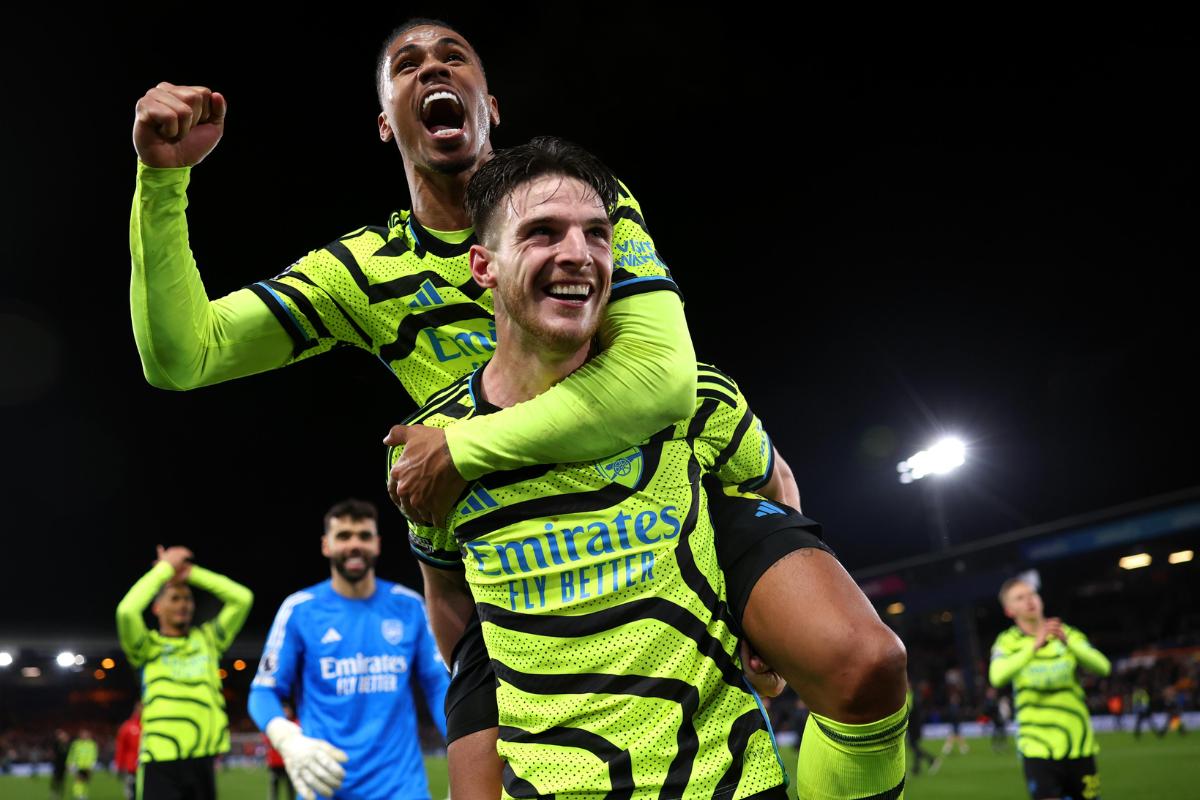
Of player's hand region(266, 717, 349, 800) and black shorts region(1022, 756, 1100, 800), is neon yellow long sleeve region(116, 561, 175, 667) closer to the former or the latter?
player's hand region(266, 717, 349, 800)

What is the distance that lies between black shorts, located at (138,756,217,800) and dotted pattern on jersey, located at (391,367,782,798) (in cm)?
716

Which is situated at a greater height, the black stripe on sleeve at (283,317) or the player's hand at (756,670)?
the black stripe on sleeve at (283,317)

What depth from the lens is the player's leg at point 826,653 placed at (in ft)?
6.57

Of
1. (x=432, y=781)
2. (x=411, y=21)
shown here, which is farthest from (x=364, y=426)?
(x=411, y=21)

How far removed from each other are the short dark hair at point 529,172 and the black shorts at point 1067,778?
826cm

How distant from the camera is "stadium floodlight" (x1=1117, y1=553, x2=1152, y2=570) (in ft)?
112

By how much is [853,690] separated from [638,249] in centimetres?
107

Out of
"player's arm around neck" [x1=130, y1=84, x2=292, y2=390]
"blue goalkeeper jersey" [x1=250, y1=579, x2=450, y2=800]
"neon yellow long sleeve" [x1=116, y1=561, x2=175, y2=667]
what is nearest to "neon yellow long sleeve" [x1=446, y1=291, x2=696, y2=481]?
"player's arm around neck" [x1=130, y1=84, x2=292, y2=390]

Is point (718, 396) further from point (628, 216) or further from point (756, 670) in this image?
point (756, 670)

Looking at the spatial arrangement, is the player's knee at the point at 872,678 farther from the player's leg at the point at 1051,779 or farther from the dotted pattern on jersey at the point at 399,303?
the player's leg at the point at 1051,779

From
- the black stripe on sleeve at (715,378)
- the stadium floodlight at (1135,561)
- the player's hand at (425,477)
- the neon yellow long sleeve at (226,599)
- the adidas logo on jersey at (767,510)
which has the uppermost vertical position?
the stadium floodlight at (1135,561)

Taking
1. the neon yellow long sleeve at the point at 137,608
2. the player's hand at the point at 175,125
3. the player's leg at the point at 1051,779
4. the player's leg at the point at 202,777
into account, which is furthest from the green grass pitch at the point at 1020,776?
the player's hand at the point at 175,125

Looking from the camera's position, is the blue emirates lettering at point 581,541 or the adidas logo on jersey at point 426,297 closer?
the blue emirates lettering at point 581,541

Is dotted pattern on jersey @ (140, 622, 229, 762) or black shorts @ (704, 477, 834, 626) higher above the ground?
dotted pattern on jersey @ (140, 622, 229, 762)
